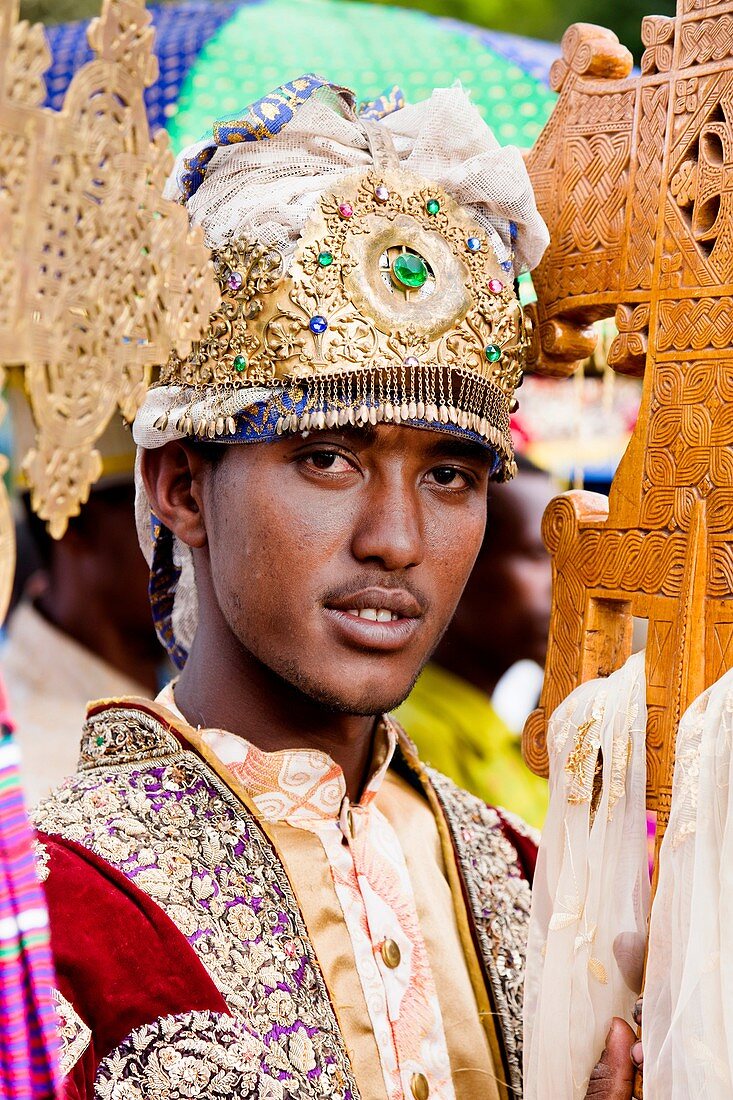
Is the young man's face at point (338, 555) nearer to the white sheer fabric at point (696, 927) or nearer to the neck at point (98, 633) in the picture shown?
the white sheer fabric at point (696, 927)

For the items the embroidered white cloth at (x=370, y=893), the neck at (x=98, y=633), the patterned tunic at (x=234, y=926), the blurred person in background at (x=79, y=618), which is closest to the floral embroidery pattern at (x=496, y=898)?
the patterned tunic at (x=234, y=926)

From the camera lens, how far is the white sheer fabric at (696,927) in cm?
180

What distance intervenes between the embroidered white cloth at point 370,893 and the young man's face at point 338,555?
0.62 ft

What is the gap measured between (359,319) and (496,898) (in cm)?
98

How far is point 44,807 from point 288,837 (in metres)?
0.36

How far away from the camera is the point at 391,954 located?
2.10 metres

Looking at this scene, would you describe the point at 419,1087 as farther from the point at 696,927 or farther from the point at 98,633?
the point at 98,633

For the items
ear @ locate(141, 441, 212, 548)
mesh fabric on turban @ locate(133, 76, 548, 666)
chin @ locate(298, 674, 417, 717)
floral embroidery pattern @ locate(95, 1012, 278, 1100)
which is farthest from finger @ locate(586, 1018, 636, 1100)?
mesh fabric on turban @ locate(133, 76, 548, 666)

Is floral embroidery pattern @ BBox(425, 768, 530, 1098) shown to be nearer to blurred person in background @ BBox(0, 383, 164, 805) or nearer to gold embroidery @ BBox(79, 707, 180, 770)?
gold embroidery @ BBox(79, 707, 180, 770)

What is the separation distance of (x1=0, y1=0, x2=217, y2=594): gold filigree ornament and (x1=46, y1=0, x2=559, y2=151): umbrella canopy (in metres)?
2.36

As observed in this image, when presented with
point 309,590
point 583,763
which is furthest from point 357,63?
point 583,763

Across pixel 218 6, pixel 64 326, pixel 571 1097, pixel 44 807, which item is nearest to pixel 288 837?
pixel 44 807

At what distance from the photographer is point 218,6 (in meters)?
4.57

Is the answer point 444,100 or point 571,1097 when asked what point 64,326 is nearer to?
point 444,100
